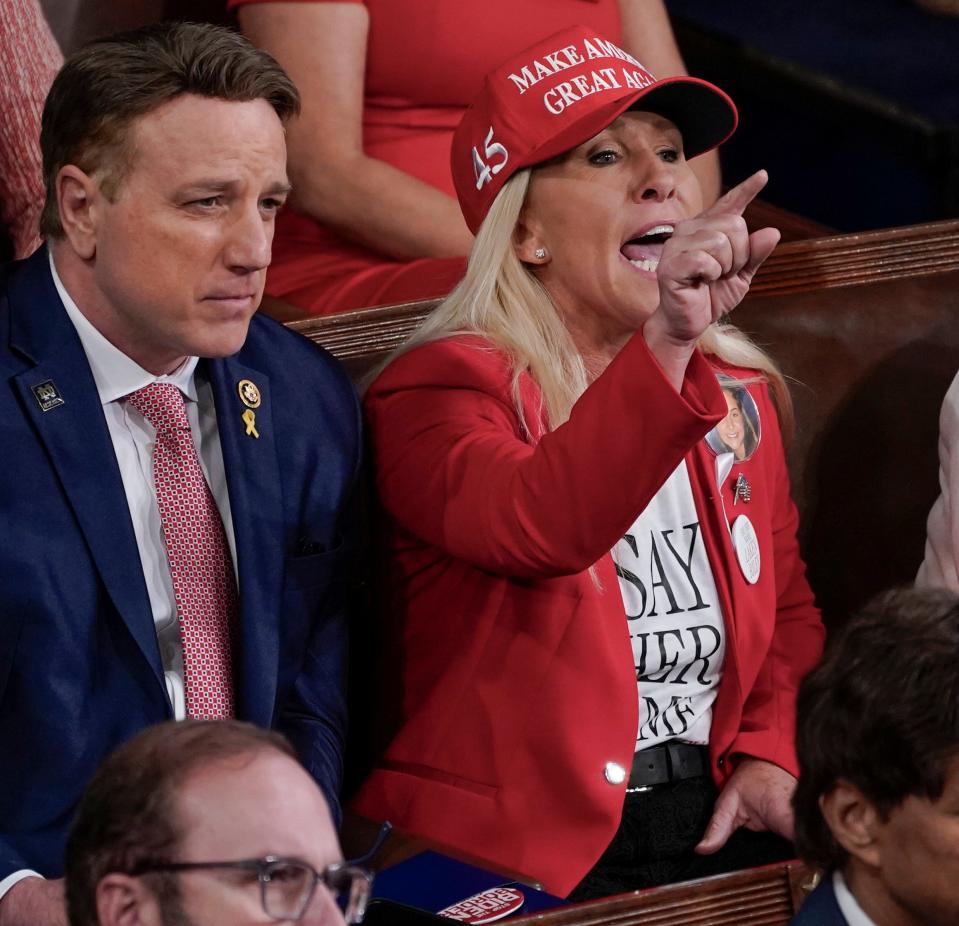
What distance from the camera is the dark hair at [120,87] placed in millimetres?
1449

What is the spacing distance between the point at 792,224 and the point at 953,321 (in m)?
0.38

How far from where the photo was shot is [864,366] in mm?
2023

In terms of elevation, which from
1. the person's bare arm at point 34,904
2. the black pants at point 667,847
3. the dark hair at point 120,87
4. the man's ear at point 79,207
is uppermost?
the dark hair at point 120,87

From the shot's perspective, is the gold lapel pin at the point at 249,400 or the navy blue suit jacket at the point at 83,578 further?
the gold lapel pin at the point at 249,400

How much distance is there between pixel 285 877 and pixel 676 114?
3.35ft

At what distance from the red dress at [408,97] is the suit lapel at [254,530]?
521mm

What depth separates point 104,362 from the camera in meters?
1.49

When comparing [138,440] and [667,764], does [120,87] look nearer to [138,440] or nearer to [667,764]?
[138,440]

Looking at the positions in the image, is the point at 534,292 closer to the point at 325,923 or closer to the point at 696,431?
the point at 696,431

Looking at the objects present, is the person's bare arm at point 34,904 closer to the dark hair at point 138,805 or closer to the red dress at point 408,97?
the dark hair at point 138,805

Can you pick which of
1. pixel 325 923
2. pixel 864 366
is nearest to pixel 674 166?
pixel 864 366

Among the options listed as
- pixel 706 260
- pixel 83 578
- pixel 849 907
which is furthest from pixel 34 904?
pixel 706 260

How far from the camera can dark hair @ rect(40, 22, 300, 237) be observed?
4.75 ft

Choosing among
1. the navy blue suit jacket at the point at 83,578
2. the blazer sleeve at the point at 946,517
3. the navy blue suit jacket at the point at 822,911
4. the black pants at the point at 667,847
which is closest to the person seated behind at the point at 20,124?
the navy blue suit jacket at the point at 83,578
